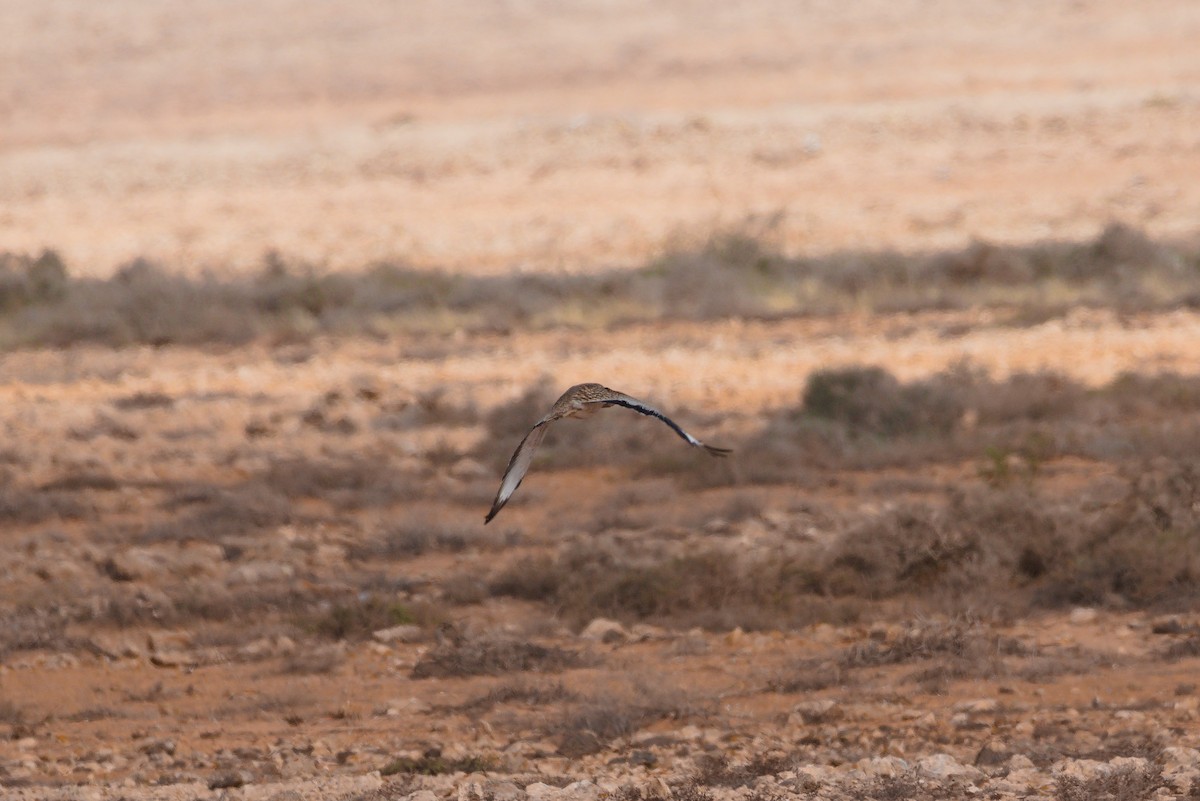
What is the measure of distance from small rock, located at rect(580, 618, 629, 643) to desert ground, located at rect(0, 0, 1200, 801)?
2 centimetres

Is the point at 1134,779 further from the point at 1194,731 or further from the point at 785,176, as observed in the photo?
Answer: the point at 785,176

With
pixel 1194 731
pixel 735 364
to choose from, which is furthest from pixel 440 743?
pixel 735 364

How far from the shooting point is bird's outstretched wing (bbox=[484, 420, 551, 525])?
348cm

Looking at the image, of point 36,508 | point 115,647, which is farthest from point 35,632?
point 36,508

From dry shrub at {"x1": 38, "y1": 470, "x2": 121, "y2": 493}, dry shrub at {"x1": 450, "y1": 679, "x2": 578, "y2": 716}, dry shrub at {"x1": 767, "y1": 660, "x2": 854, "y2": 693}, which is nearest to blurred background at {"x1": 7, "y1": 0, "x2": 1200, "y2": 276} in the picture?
dry shrub at {"x1": 38, "y1": 470, "x2": 121, "y2": 493}

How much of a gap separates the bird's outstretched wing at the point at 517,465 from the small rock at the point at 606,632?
400 cm

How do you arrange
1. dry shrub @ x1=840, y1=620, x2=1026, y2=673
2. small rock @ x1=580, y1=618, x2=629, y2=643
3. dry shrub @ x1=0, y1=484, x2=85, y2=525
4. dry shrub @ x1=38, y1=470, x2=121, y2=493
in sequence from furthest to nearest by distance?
dry shrub @ x1=38, y1=470, x2=121, y2=493
dry shrub @ x1=0, y1=484, x2=85, y2=525
small rock @ x1=580, y1=618, x2=629, y2=643
dry shrub @ x1=840, y1=620, x2=1026, y2=673

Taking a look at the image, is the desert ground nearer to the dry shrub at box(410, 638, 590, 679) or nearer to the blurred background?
the dry shrub at box(410, 638, 590, 679)

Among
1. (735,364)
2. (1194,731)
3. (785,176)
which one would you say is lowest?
(1194,731)

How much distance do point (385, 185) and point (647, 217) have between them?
949cm

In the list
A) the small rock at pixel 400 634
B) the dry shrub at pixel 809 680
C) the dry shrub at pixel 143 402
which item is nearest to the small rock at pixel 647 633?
the dry shrub at pixel 809 680

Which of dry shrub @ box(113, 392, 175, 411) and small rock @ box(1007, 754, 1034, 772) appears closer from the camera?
small rock @ box(1007, 754, 1034, 772)

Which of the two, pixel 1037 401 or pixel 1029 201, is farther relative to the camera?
pixel 1029 201

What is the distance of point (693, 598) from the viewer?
7969 mm
